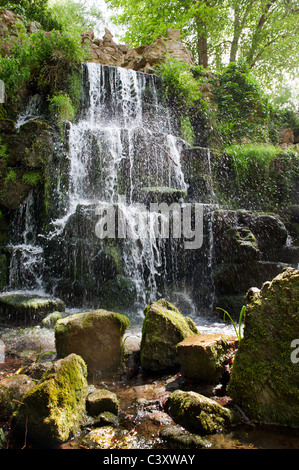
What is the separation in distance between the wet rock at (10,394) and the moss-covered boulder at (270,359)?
1.62m

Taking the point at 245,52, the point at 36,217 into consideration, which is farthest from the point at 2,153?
the point at 245,52

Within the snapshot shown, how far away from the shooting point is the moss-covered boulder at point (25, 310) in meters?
4.98

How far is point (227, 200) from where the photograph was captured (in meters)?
10.2

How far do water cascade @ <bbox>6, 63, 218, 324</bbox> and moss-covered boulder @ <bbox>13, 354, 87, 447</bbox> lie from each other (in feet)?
13.0

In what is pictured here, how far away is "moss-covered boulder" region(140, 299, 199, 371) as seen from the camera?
2917 mm

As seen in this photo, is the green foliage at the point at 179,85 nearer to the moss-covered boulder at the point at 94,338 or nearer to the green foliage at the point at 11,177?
the green foliage at the point at 11,177

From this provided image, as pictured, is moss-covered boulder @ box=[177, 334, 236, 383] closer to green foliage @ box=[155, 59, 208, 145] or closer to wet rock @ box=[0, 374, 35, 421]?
wet rock @ box=[0, 374, 35, 421]

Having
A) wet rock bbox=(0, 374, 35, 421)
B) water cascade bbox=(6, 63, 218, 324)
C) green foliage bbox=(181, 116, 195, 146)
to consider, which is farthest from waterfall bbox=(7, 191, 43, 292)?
green foliage bbox=(181, 116, 195, 146)

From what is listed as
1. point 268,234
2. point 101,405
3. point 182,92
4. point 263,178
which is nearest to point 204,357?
point 101,405

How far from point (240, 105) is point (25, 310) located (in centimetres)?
1313

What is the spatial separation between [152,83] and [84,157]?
6.00 meters
